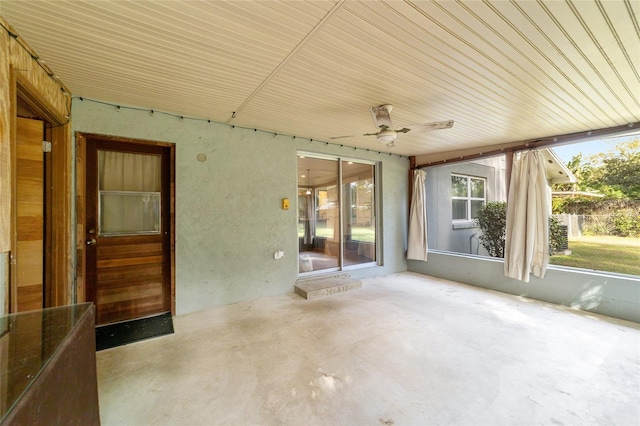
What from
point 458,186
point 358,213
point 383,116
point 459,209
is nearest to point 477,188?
point 458,186

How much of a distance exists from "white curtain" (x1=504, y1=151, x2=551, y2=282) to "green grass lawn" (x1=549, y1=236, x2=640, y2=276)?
547mm

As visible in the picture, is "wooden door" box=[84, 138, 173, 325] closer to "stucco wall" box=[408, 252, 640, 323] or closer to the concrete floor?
the concrete floor

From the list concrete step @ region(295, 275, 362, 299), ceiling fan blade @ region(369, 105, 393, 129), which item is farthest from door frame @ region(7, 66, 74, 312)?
ceiling fan blade @ region(369, 105, 393, 129)

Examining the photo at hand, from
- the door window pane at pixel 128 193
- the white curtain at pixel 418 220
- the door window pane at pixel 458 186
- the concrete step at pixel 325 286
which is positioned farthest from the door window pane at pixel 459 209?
the door window pane at pixel 128 193

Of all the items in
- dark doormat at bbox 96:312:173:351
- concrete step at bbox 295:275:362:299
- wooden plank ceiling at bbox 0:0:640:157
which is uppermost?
wooden plank ceiling at bbox 0:0:640:157

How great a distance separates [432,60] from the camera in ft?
6.63

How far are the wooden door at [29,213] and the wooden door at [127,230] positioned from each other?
0.48 m

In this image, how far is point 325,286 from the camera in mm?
4035

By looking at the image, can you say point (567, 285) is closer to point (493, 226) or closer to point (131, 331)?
point (493, 226)

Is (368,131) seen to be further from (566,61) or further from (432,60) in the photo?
(566,61)

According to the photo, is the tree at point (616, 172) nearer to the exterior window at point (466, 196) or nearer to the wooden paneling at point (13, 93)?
the exterior window at point (466, 196)

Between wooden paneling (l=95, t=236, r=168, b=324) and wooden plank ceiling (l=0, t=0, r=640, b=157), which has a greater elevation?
wooden plank ceiling (l=0, t=0, r=640, b=157)

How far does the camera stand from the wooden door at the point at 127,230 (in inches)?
113

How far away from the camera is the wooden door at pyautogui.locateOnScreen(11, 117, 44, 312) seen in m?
2.20
